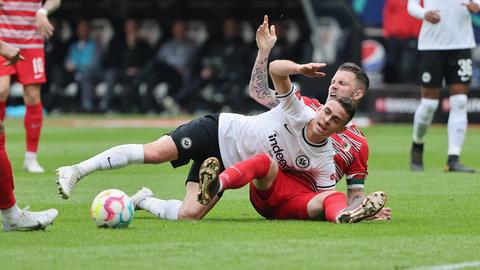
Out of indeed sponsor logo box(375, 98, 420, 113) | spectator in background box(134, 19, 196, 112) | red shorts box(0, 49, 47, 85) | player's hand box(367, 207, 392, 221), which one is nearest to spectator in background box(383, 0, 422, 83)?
indeed sponsor logo box(375, 98, 420, 113)

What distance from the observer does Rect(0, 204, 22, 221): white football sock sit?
25.6 ft

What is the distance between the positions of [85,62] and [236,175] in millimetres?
18973

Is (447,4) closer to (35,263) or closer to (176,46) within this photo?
(35,263)

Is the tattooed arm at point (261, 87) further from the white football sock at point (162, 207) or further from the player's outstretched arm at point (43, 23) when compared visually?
the player's outstretched arm at point (43, 23)

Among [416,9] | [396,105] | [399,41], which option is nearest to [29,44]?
[416,9]

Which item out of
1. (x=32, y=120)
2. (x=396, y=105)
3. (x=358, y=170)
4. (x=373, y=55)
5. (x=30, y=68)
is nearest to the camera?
(x=358, y=170)

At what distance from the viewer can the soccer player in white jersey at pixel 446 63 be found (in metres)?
13.7

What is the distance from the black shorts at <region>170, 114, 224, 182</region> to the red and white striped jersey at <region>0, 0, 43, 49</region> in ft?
15.1

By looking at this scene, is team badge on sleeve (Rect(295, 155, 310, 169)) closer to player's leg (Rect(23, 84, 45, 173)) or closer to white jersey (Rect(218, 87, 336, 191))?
white jersey (Rect(218, 87, 336, 191))

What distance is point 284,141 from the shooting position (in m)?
8.67

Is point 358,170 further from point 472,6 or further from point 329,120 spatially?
point 472,6

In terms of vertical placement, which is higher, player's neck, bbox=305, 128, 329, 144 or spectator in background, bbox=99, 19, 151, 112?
player's neck, bbox=305, 128, 329, 144

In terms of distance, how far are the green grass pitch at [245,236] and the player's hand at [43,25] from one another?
1502mm

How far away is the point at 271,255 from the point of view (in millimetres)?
6887
